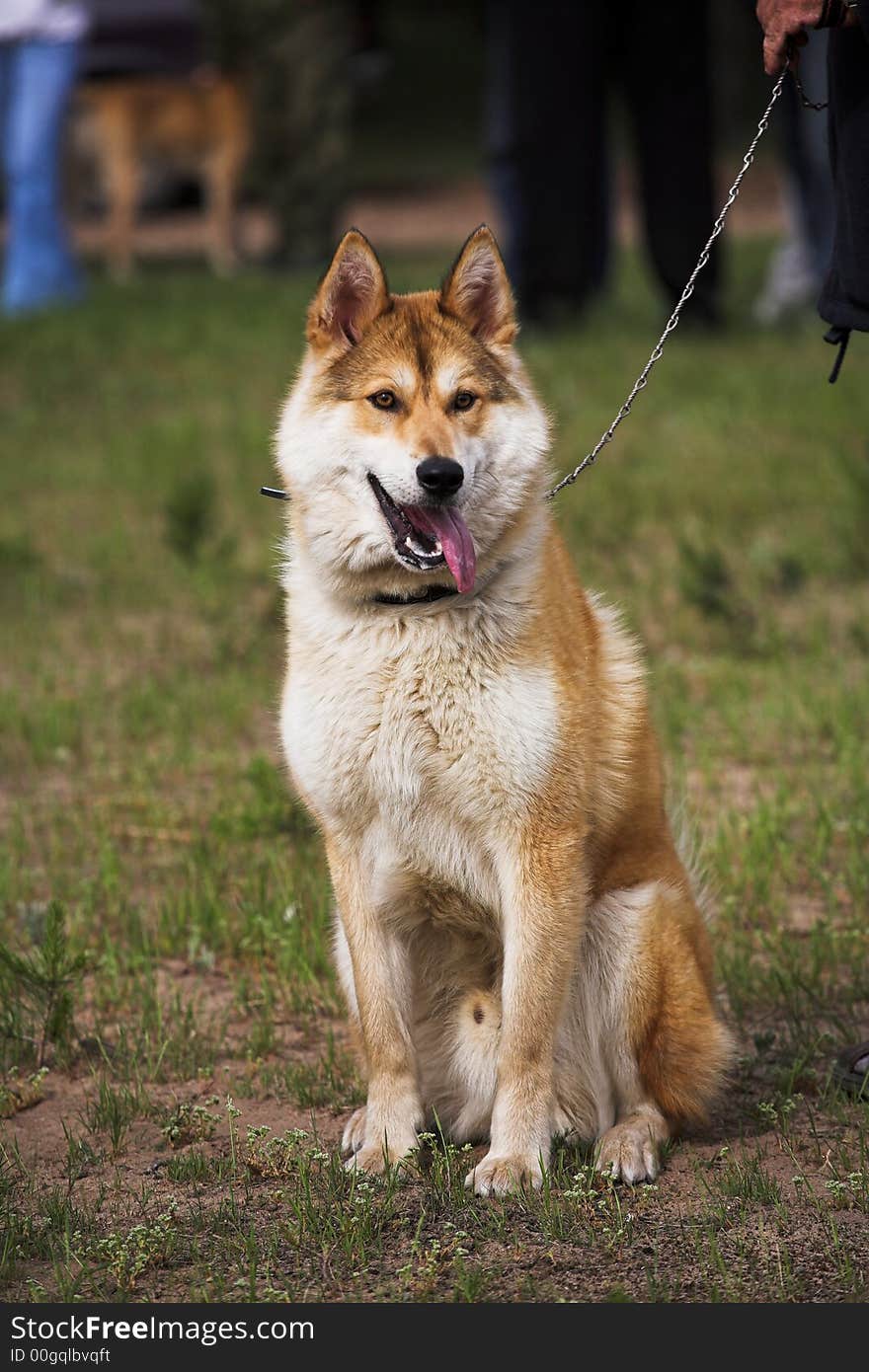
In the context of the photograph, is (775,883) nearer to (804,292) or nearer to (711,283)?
(711,283)

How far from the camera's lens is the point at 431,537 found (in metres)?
3.41

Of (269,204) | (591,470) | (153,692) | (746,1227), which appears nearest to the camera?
(746,1227)

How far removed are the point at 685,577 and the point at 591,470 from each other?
74.6 inches

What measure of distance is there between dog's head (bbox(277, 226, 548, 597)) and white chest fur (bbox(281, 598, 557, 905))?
0.13 meters

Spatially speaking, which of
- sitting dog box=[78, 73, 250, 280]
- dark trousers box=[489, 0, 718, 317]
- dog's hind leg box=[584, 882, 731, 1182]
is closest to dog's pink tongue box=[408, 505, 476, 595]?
dog's hind leg box=[584, 882, 731, 1182]

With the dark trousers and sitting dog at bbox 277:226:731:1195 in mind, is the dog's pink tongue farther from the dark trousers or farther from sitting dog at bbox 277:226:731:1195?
the dark trousers

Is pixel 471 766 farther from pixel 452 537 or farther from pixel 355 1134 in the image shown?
pixel 355 1134

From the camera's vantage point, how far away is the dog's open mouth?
3340 millimetres

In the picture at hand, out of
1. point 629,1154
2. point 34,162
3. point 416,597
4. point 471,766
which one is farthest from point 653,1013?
point 34,162

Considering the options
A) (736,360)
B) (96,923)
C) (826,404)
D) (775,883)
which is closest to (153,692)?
(96,923)

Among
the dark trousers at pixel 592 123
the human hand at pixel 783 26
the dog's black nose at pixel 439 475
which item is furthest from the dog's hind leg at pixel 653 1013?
the dark trousers at pixel 592 123

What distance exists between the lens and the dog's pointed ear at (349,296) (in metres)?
3.51

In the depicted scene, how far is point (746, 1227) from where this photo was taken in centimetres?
312

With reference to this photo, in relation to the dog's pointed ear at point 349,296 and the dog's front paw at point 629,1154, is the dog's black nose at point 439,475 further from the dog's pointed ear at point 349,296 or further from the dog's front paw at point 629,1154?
the dog's front paw at point 629,1154
